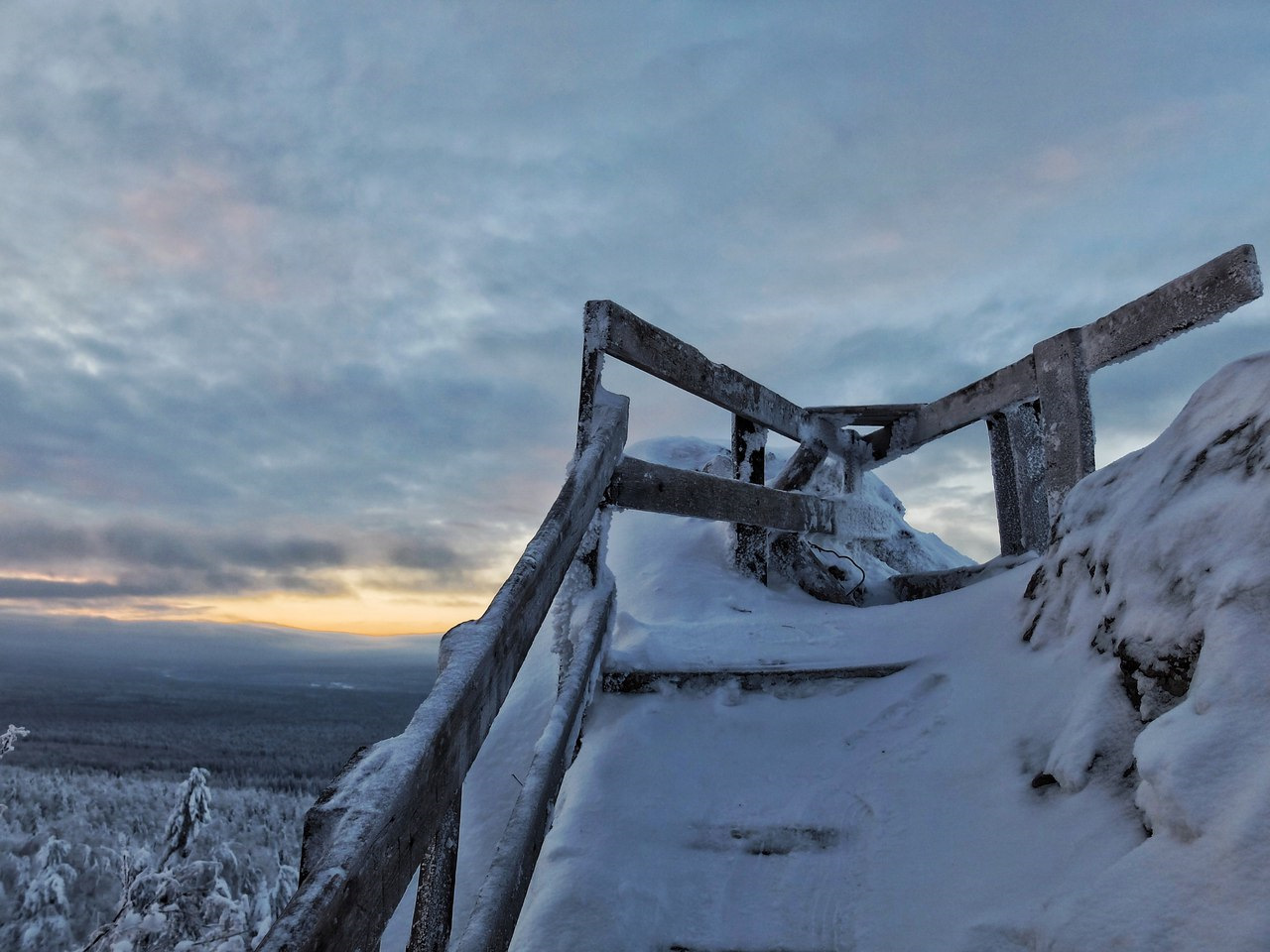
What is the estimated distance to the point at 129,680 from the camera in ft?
586

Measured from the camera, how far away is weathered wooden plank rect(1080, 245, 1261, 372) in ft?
11.6

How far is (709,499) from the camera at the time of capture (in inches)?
162

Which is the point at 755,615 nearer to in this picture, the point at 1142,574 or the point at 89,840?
the point at 1142,574

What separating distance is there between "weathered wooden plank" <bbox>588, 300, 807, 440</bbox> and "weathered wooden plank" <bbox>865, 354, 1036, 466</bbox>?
109 cm

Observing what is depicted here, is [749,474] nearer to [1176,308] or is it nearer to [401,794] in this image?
[1176,308]

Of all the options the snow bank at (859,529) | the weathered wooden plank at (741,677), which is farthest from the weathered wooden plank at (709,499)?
the weathered wooden plank at (741,677)

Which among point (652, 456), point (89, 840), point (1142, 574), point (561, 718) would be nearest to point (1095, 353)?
point (1142, 574)

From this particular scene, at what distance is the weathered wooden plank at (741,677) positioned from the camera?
2934 millimetres

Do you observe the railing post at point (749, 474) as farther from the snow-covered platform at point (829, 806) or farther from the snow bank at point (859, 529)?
the snow-covered platform at point (829, 806)

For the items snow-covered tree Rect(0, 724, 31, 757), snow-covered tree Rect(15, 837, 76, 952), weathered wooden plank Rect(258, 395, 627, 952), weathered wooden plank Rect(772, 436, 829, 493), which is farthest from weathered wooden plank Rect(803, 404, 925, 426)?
snow-covered tree Rect(15, 837, 76, 952)

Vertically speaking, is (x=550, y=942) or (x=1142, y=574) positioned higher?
(x=1142, y=574)

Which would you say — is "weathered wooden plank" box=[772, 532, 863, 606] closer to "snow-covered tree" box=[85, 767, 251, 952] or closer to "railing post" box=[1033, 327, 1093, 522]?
"railing post" box=[1033, 327, 1093, 522]

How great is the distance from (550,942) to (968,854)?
109cm

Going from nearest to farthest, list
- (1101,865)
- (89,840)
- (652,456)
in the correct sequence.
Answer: (1101,865) → (652,456) → (89,840)
